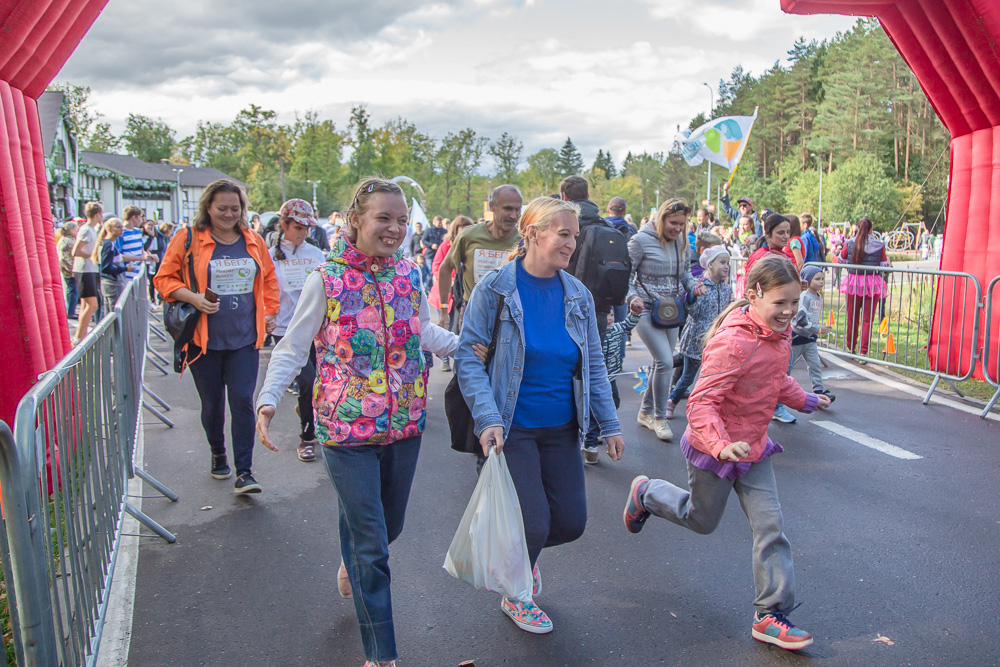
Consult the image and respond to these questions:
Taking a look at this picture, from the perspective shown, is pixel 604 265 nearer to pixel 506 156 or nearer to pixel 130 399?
pixel 130 399

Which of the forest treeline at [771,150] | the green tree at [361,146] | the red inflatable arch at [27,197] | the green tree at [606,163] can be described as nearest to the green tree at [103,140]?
the forest treeline at [771,150]

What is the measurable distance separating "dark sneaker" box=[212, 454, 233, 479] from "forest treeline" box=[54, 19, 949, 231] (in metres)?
47.4

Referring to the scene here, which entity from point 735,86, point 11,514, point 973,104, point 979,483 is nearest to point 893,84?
point 735,86

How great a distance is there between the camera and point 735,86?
344 feet

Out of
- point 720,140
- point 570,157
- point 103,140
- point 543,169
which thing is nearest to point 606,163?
point 570,157

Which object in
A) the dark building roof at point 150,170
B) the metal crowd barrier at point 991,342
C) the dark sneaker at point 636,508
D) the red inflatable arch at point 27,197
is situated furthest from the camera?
the dark building roof at point 150,170

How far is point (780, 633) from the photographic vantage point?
3.28m

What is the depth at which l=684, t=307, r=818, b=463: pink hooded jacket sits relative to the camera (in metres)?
3.42

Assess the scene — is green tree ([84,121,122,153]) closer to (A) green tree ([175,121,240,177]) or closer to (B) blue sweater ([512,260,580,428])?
(A) green tree ([175,121,240,177])

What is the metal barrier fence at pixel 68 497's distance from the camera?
2.23 meters

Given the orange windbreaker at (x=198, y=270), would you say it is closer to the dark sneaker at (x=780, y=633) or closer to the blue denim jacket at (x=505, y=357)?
the blue denim jacket at (x=505, y=357)

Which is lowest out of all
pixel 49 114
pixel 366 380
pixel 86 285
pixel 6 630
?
pixel 6 630

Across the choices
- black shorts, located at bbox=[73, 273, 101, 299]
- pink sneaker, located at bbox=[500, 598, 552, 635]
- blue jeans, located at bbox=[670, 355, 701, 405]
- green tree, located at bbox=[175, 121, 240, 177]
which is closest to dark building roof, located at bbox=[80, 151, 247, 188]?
green tree, located at bbox=[175, 121, 240, 177]

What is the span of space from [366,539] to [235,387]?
2545 mm
